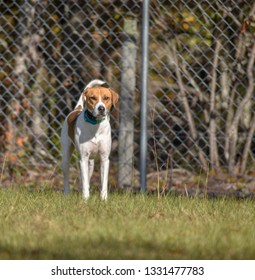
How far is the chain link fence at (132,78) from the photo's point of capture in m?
8.19

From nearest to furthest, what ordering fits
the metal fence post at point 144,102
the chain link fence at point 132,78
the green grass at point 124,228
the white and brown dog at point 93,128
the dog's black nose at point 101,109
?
the green grass at point 124,228 < the dog's black nose at point 101,109 < the white and brown dog at point 93,128 < the metal fence post at point 144,102 < the chain link fence at point 132,78

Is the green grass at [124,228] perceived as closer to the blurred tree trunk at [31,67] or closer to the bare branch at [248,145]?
the bare branch at [248,145]

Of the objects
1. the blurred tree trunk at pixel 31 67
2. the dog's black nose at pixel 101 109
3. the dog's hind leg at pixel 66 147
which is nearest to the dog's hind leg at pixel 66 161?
the dog's hind leg at pixel 66 147

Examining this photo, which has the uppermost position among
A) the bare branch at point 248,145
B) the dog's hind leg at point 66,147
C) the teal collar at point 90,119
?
the teal collar at point 90,119

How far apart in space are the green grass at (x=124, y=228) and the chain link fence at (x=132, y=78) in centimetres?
176

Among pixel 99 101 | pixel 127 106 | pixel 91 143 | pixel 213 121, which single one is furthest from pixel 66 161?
pixel 213 121

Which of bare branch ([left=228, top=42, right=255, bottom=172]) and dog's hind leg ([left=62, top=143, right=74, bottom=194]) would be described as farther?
bare branch ([left=228, top=42, right=255, bottom=172])

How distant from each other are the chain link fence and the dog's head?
1.43 m

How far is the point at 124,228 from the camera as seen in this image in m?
5.10

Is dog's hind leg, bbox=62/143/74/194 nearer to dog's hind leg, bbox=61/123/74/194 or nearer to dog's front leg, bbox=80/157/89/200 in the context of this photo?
dog's hind leg, bbox=61/123/74/194

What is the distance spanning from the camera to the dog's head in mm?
6473

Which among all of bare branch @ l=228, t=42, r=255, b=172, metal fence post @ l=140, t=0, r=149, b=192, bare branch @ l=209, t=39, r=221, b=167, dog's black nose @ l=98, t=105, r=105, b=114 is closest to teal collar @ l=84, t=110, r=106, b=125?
dog's black nose @ l=98, t=105, r=105, b=114

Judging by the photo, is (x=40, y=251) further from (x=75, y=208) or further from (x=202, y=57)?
(x=202, y=57)

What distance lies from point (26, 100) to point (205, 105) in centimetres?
162
